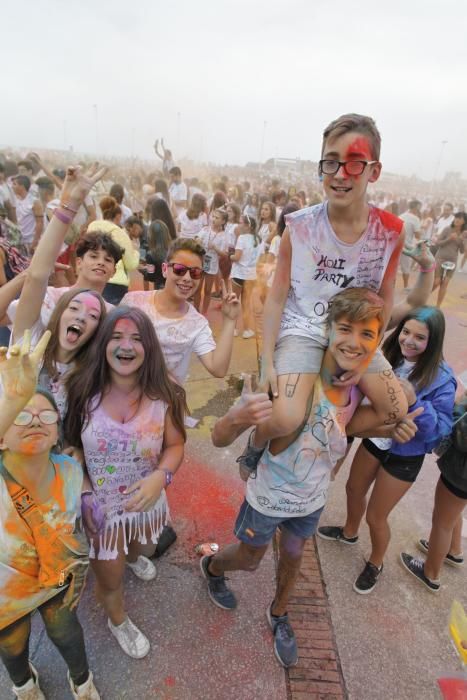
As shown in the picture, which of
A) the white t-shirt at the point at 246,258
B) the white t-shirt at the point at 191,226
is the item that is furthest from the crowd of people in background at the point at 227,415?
the white t-shirt at the point at 191,226

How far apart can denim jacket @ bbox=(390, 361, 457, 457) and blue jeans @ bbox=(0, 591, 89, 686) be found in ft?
5.90

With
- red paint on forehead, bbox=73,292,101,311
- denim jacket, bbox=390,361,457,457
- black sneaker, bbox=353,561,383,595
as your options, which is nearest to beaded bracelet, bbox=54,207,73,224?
red paint on forehead, bbox=73,292,101,311

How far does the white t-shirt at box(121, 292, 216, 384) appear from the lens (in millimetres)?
2432

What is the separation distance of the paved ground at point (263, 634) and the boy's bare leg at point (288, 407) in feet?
4.03

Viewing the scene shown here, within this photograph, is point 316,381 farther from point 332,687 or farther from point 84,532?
point 332,687

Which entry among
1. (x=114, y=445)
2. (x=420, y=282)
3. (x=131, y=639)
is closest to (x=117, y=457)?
(x=114, y=445)

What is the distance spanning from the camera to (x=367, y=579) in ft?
7.97

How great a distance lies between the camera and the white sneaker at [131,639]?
6.46 feet

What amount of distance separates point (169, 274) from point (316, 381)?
120 centimetres

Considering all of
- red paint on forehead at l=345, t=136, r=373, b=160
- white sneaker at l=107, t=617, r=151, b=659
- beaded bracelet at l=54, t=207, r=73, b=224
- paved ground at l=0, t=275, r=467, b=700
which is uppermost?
red paint on forehead at l=345, t=136, r=373, b=160

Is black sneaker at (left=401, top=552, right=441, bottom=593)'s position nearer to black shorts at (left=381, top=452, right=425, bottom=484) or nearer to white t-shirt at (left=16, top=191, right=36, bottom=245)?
black shorts at (left=381, top=452, right=425, bottom=484)

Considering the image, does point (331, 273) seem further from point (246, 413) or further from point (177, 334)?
point (177, 334)

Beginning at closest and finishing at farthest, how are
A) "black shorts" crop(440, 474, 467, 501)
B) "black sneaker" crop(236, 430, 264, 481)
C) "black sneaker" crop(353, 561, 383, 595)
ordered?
"black sneaker" crop(236, 430, 264, 481) → "black shorts" crop(440, 474, 467, 501) → "black sneaker" crop(353, 561, 383, 595)

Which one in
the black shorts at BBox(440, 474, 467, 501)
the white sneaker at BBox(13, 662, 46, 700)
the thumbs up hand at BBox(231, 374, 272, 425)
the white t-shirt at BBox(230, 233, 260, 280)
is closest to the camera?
the thumbs up hand at BBox(231, 374, 272, 425)
